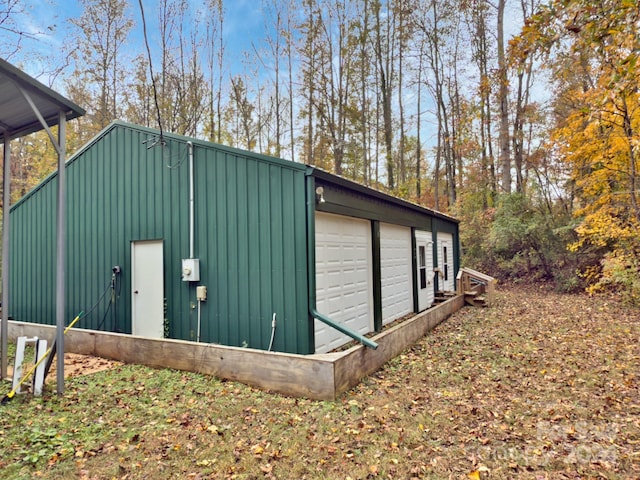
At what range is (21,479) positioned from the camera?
2.61 metres

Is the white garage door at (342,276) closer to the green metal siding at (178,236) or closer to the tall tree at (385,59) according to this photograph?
the green metal siding at (178,236)

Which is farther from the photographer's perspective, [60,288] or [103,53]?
[103,53]

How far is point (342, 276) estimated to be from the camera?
5926 mm

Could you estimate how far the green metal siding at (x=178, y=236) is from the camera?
4.91 meters

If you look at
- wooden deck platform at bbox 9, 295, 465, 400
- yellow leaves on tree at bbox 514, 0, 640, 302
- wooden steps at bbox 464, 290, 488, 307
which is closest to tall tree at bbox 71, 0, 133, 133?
wooden deck platform at bbox 9, 295, 465, 400

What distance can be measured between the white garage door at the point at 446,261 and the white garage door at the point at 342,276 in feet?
15.8

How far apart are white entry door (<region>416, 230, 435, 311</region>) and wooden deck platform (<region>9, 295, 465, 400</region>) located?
9.74 feet

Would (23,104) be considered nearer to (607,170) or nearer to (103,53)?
(103,53)

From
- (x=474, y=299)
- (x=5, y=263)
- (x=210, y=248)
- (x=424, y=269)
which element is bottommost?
(x=474, y=299)

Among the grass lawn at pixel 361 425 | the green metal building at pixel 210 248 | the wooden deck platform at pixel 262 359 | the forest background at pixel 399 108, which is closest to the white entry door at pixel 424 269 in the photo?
the green metal building at pixel 210 248

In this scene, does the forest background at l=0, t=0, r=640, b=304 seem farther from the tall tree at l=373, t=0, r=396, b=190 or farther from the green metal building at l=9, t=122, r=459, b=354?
the green metal building at l=9, t=122, r=459, b=354

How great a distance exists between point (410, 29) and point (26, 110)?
17197 millimetres

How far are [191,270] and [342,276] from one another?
2.35 m

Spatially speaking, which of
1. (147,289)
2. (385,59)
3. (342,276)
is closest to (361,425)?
(342,276)
